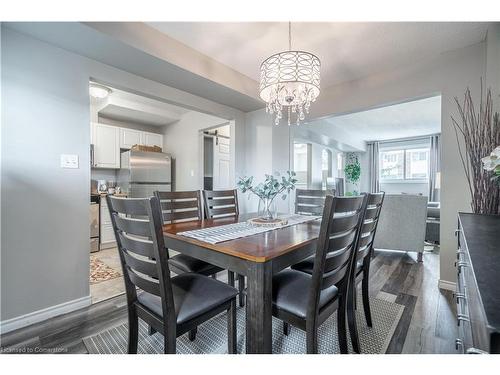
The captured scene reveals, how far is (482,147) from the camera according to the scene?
1.80 m

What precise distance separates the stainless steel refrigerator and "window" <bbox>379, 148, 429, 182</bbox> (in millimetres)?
6860

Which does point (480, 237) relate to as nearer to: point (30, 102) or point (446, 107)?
point (446, 107)

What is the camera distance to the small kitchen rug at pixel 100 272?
2.49 metres

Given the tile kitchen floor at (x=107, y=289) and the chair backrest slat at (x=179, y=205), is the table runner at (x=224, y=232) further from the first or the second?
the tile kitchen floor at (x=107, y=289)

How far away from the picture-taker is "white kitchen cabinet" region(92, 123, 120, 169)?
12.8 ft

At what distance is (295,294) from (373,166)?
300 inches

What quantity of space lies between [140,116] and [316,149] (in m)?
4.12

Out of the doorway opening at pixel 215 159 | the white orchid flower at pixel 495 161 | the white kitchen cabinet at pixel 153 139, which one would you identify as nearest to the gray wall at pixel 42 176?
the doorway opening at pixel 215 159

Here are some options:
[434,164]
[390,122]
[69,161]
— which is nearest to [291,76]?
[69,161]

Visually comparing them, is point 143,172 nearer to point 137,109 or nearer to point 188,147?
point 188,147

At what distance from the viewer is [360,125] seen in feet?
18.8

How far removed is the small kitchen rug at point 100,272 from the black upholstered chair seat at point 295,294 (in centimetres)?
215
